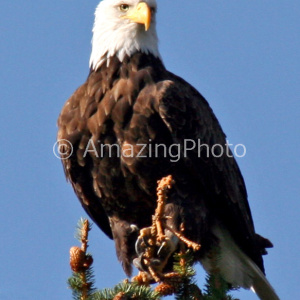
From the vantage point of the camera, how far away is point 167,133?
18.9 ft

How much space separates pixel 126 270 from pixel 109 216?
1.54 ft

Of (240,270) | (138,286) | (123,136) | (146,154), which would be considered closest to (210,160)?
(146,154)

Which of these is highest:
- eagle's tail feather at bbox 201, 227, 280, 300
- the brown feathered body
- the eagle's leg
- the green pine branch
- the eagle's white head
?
the eagle's white head

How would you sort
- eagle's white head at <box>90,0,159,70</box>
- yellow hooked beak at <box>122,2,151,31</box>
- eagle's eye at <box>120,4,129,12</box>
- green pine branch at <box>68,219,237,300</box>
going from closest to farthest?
green pine branch at <box>68,219,237,300</box> < yellow hooked beak at <box>122,2,151,31</box> < eagle's white head at <box>90,0,159,70</box> < eagle's eye at <box>120,4,129,12</box>

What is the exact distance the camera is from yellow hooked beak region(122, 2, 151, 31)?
622 centimetres

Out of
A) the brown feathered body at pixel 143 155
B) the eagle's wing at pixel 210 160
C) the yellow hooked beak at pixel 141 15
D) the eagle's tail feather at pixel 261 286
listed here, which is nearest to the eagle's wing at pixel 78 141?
the brown feathered body at pixel 143 155

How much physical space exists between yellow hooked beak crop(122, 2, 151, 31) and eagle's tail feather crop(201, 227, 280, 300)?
6.13 feet

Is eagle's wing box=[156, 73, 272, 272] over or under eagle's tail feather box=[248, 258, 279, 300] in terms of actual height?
over

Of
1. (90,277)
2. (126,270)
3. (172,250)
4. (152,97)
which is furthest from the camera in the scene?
(126,270)

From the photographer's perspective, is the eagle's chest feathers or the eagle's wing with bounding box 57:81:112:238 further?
the eagle's wing with bounding box 57:81:112:238

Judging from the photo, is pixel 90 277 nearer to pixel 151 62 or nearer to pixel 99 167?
pixel 99 167

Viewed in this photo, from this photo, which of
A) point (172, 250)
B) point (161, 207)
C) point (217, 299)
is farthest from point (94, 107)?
point (217, 299)

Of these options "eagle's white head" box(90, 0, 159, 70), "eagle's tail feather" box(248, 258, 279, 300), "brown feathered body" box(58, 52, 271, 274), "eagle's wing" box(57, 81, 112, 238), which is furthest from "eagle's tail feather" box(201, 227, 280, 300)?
"eagle's white head" box(90, 0, 159, 70)

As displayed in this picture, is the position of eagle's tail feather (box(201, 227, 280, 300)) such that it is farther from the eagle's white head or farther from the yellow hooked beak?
the yellow hooked beak
